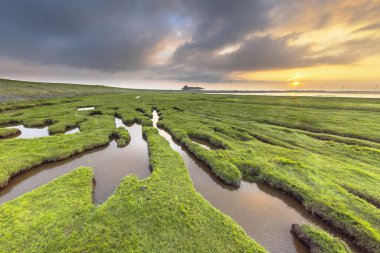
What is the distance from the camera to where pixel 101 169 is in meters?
15.3

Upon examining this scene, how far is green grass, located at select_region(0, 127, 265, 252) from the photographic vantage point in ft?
25.2

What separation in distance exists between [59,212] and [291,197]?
14.9 meters

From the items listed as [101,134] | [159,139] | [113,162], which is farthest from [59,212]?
[101,134]

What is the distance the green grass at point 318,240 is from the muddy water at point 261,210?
1.13 ft

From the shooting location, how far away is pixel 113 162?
1673 cm

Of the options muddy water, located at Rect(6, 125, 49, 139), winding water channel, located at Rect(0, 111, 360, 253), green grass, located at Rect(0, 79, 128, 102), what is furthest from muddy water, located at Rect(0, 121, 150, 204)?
green grass, located at Rect(0, 79, 128, 102)

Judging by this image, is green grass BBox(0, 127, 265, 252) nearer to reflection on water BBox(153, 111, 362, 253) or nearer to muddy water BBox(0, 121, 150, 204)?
reflection on water BBox(153, 111, 362, 253)

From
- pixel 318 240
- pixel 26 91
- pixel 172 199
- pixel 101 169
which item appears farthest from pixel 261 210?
pixel 26 91

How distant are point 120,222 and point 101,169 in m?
7.81

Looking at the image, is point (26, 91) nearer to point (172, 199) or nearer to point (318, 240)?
point (172, 199)

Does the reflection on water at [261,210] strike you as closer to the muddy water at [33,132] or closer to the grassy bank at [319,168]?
the grassy bank at [319,168]

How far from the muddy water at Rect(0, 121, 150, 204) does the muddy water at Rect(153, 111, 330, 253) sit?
5967 millimetres

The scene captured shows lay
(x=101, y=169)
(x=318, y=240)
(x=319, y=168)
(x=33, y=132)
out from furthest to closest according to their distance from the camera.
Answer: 1. (x=33, y=132)
2. (x=319, y=168)
3. (x=101, y=169)
4. (x=318, y=240)

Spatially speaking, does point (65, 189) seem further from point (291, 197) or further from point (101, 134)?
point (291, 197)
